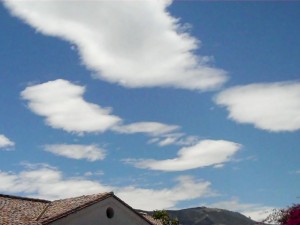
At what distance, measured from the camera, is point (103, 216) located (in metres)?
26.7

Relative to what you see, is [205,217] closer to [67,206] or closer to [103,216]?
[103,216]

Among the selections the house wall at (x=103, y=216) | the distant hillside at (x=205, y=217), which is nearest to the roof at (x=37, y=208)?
the house wall at (x=103, y=216)

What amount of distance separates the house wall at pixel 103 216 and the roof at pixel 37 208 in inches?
10.6

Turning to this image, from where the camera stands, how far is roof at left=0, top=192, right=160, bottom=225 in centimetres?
2423

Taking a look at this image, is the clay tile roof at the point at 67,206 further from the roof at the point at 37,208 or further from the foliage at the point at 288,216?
the foliage at the point at 288,216

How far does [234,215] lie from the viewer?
167000mm

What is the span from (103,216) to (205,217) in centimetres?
12527

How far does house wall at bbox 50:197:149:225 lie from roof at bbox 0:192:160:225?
268 millimetres

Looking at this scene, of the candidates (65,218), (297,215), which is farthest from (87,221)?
(297,215)

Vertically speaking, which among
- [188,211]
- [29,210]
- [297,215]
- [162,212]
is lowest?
[297,215]

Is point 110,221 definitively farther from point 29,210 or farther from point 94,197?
point 29,210

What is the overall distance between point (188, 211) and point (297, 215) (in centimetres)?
13069

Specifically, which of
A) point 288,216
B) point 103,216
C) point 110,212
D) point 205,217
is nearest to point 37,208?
point 103,216

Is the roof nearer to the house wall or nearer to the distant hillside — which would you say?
the house wall
